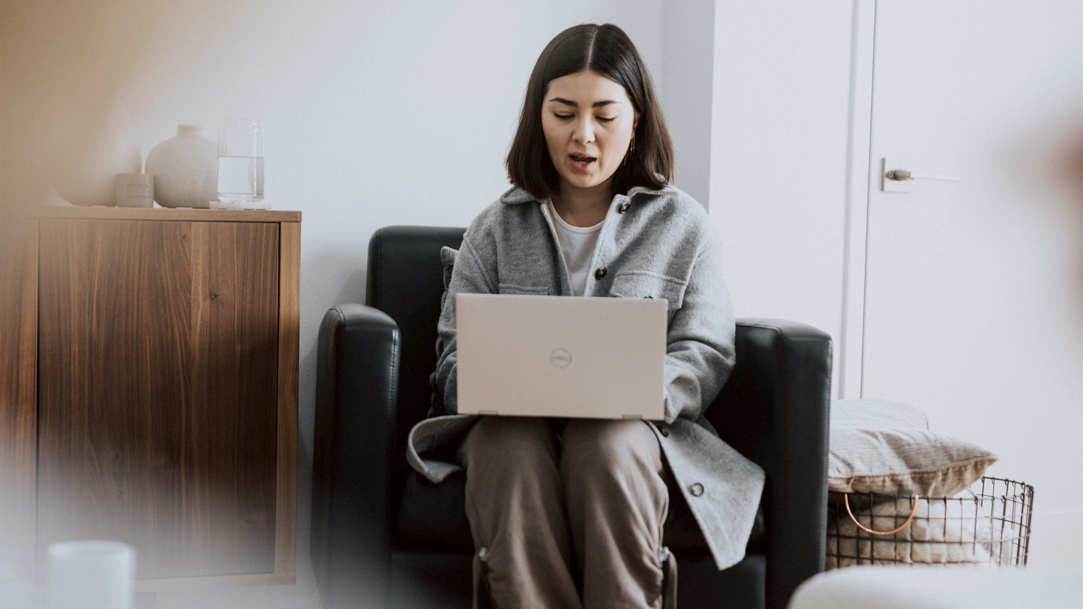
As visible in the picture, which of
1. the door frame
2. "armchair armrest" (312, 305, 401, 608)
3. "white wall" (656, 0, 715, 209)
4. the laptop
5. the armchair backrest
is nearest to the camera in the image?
the laptop

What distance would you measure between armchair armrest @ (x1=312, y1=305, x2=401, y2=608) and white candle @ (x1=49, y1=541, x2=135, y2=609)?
60 centimetres

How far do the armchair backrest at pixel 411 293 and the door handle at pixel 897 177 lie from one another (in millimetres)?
1082

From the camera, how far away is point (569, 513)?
1.13 m

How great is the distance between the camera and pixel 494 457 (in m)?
1.13

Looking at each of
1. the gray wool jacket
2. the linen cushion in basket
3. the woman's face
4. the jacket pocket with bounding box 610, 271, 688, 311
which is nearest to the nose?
the woman's face

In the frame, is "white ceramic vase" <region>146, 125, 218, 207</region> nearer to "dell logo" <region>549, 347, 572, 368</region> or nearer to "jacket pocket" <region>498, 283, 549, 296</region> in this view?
"jacket pocket" <region>498, 283, 549, 296</region>

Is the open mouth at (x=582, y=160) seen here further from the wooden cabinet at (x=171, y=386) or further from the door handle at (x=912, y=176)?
the door handle at (x=912, y=176)

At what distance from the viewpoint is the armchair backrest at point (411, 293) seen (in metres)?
1.62

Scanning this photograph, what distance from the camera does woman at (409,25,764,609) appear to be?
107 cm

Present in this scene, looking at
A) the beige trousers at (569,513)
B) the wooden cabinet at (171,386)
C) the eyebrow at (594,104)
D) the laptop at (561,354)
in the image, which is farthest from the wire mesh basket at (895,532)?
the wooden cabinet at (171,386)

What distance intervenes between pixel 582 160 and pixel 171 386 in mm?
756

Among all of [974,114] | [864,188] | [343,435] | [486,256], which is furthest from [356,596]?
[974,114]

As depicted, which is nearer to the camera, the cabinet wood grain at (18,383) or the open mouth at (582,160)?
the cabinet wood grain at (18,383)

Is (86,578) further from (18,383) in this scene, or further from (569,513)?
(18,383)
